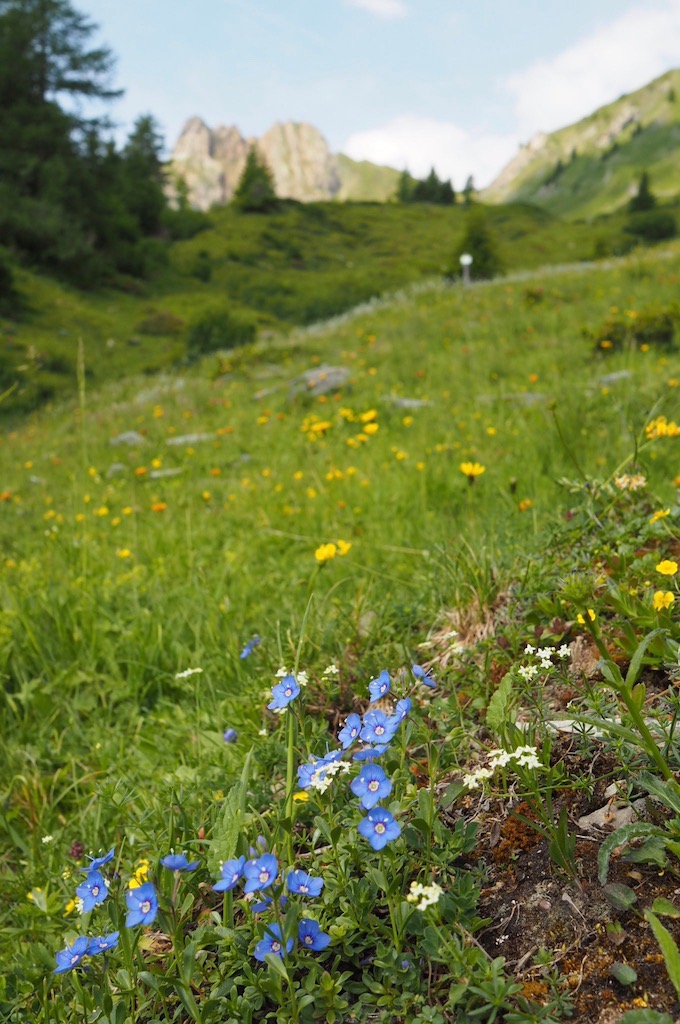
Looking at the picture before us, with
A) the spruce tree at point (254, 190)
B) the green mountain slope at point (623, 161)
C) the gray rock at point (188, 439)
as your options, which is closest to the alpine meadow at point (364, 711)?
the gray rock at point (188, 439)

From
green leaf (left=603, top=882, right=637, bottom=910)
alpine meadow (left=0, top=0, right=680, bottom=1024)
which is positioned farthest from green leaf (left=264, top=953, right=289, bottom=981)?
green leaf (left=603, top=882, right=637, bottom=910)

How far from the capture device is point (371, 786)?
1.07m

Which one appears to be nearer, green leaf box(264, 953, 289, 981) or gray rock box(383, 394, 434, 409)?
green leaf box(264, 953, 289, 981)

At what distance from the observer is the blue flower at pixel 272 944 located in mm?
1008

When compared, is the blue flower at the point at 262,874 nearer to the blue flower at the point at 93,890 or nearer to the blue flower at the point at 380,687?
the blue flower at the point at 93,890

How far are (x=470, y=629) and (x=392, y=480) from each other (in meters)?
2.59

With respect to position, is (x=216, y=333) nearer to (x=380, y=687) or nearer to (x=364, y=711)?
(x=364, y=711)

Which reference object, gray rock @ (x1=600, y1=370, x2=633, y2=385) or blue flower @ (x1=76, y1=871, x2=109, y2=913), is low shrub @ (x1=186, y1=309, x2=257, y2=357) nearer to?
gray rock @ (x1=600, y1=370, x2=633, y2=385)

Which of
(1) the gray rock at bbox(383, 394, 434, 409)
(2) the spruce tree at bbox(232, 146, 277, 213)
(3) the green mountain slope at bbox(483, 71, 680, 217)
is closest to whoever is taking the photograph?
(1) the gray rock at bbox(383, 394, 434, 409)

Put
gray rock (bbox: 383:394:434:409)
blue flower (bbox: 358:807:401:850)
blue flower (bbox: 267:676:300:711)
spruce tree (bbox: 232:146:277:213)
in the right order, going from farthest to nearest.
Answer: spruce tree (bbox: 232:146:277:213) < gray rock (bbox: 383:394:434:409) < blue flower (bbox: 267:676:300:711) < blue flower (bbox: 358:807:401:850)

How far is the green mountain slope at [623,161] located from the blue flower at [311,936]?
351ft

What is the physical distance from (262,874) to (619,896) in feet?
2.02

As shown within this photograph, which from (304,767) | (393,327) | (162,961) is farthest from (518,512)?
(393,327)

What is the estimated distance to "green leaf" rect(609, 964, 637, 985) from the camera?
982 millimetres
